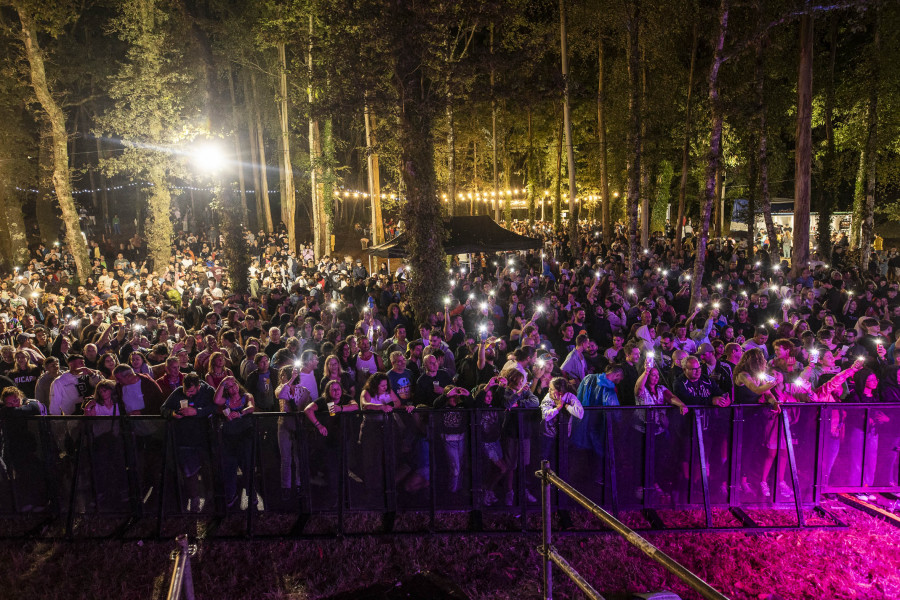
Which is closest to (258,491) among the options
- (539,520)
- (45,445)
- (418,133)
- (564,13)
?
(45,445)

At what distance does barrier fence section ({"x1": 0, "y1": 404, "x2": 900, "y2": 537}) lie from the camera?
6016 mm

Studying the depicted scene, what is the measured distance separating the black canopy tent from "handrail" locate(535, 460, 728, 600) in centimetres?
1169

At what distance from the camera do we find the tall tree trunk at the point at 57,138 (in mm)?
19531

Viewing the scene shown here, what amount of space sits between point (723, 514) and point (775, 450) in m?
0.94

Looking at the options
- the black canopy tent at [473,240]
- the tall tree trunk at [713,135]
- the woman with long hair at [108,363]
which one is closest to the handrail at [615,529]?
the woman with long hair at [108,363]

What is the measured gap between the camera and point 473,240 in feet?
53.8

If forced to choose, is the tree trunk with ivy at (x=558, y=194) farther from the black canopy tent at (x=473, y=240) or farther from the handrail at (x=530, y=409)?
the handrail at (x=530, y=409)

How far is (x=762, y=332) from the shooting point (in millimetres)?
8719

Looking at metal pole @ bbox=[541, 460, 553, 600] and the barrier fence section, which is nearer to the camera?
metal pole @ bbox=[541, 460, 553, 600]

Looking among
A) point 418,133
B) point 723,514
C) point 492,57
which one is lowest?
point 723,514

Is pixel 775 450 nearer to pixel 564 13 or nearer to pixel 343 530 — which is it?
pixel 343 530

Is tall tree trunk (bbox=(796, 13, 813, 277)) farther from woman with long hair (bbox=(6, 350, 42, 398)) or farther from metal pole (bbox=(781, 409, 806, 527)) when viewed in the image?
woman with long hair (bbox=(6, 350, 42, 398))

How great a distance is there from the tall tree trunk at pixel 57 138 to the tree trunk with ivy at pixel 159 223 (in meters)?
2.99

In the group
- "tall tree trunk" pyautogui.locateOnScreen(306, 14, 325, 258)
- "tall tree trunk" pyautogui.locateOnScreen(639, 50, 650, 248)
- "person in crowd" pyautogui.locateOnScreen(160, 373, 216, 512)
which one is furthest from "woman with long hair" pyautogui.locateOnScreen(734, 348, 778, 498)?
"tall tree trunk" pyautogui.locateOnScreen(306, 14, 325, 258)
